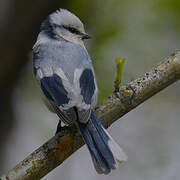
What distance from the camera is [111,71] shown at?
13.2 ft

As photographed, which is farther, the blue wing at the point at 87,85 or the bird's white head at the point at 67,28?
the bird's white head at the point at 67,28

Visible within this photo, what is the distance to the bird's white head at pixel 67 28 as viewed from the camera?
11.1 feet

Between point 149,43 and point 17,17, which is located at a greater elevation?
point 17,17

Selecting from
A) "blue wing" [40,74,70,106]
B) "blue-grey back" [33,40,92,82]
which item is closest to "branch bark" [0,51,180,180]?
"blue wing" [40,74,70,106]

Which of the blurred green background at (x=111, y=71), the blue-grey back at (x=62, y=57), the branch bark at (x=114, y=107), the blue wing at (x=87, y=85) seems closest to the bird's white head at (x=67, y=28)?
the blue-grey back at (x=62, y=57)

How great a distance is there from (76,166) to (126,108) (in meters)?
2.29

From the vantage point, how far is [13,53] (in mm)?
3844

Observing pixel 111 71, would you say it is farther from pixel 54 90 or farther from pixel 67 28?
pixel 54 90

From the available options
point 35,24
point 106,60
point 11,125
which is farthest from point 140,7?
point 11,125

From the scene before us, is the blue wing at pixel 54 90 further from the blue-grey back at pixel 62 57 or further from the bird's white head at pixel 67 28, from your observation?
the bird's white head at pixel 67 28

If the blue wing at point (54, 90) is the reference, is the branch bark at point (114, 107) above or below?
below

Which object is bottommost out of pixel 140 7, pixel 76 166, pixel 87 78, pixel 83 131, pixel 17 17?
pixel 76 166

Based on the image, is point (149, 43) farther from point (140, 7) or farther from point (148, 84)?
point (148, 84)

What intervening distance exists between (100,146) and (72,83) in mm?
470
